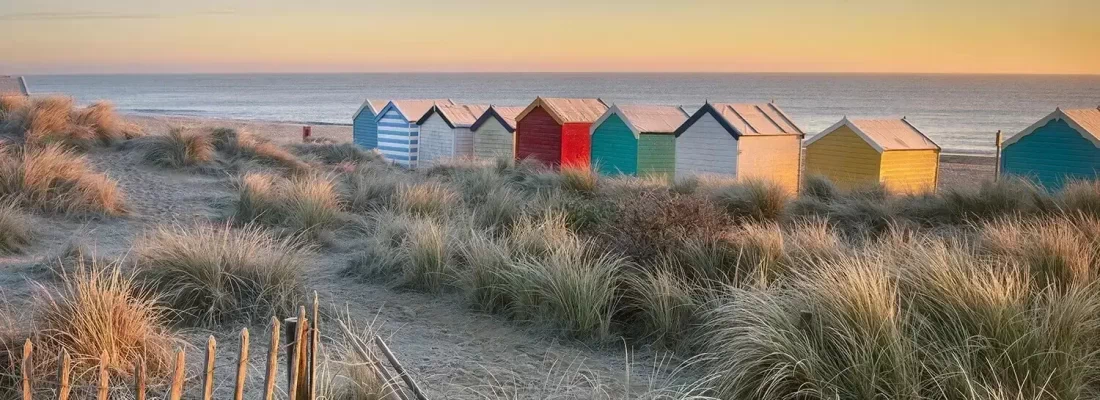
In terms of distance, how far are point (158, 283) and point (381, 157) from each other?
52.2 ft

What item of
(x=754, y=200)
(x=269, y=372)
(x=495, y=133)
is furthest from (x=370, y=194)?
(x=269, y=372)

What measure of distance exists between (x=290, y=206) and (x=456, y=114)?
10.6 m

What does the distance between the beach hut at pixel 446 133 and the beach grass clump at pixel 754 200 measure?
9528 millimetres

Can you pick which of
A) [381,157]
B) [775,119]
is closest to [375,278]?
[775,119]

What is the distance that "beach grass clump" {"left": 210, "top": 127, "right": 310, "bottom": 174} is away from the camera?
16.4m

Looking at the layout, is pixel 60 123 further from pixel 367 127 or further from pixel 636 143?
pixel 367 127

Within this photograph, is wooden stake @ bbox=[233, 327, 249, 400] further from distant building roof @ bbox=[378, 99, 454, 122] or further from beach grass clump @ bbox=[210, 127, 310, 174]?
distant building roof @ bbox=[378, 99, 454, 122]

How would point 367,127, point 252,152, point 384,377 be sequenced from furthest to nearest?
point 367,127 < point 252,152 < point 384,377

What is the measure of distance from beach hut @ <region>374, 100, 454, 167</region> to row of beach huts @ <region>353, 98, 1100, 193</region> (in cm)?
327

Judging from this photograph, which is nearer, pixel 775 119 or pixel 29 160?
pixel 29 160

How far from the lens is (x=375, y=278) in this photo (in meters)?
8.20

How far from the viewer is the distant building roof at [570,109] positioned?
57.9 ft

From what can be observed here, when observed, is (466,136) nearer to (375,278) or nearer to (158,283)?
(375,278)

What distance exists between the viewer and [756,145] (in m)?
15.8
